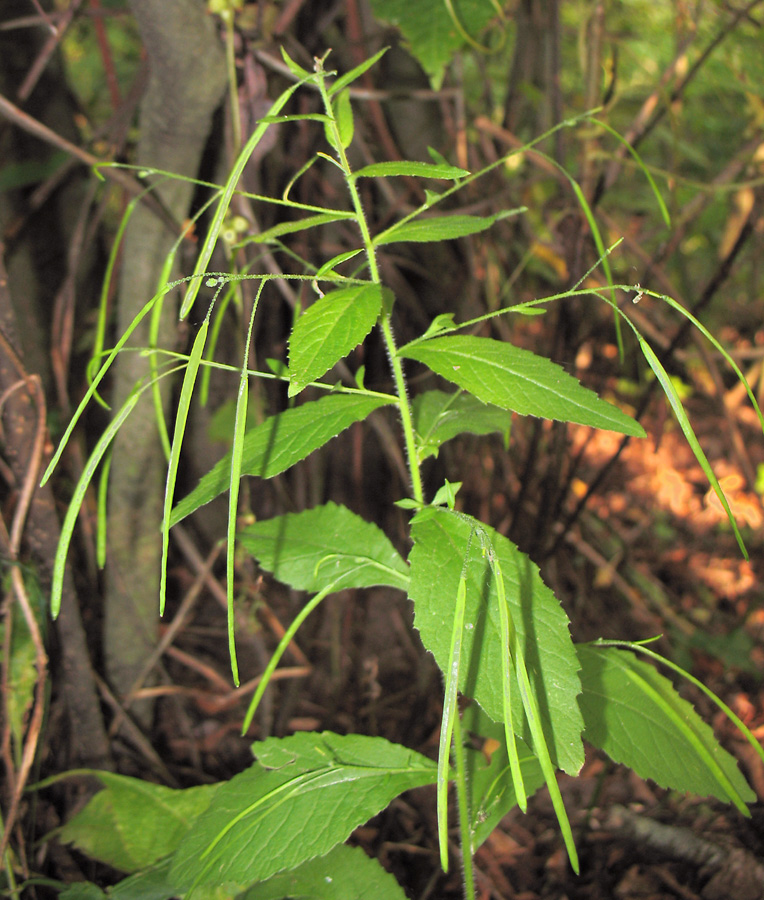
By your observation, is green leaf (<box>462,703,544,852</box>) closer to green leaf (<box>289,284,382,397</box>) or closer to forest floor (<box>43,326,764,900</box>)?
forest floor (<box>43,326,764,900</box>)

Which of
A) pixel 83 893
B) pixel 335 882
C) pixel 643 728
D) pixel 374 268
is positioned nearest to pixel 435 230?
pixel 374 268

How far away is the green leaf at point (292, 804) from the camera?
20.2 inches

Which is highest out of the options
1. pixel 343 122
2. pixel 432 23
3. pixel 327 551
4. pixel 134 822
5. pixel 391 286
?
pixel 432 23

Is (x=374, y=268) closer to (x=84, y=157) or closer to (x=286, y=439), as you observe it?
(x=286, y=439)

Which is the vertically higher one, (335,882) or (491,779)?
(491,779)

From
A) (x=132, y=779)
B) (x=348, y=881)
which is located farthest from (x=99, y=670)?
(x=348, y=881)

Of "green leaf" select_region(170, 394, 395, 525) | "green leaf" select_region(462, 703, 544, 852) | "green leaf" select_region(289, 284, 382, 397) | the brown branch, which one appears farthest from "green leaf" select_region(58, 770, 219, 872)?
the brown branch

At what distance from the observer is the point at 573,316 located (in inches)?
42.6

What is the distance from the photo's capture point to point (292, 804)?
1.79 ft

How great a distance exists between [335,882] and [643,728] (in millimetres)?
301

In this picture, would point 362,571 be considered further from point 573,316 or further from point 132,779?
point 573,316

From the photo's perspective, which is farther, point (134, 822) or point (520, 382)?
point (134, 822)

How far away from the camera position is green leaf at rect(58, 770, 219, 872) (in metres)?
0.74

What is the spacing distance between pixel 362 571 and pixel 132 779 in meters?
0.45
